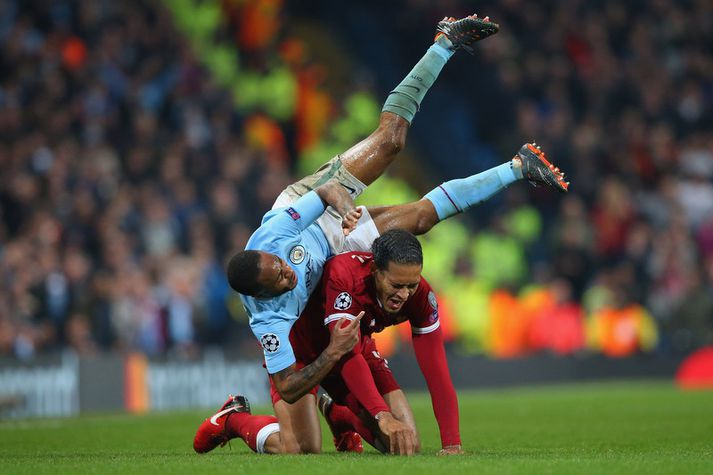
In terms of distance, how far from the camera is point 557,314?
699 inches

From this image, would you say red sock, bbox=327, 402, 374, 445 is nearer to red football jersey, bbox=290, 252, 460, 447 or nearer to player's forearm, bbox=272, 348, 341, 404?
red football jersey, bbox=290, 252, 460, 447

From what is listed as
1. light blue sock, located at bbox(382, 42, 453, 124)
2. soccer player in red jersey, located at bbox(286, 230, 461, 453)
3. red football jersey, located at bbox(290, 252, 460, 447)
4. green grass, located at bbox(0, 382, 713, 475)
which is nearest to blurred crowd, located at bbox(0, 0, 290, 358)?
green grass, located at bbox(0, 382, 713, 475)

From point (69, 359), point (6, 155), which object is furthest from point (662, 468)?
point (6, 155)

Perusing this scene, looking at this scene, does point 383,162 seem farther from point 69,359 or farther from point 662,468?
point 69,359

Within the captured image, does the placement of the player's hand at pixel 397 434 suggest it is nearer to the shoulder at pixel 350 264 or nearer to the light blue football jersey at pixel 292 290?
Answer: the light blue football jersey at pixel 292 290

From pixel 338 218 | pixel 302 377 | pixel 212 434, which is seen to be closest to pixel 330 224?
pixel 338 218

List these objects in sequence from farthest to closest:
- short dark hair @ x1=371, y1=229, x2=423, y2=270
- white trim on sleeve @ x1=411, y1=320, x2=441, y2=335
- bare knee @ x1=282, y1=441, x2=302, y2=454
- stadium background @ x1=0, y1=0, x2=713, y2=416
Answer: stadium background @ x1=0, y1=0, x2=713, y2=416 → bare knee @ x1=282, y1=441, x2=302, y2=454 → white trim on sleeve @ x1=411, y1=320, x2=441, y2=335 → short dark hair @ x1=371, y1=229, x2=423, y2=270

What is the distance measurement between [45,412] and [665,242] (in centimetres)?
937

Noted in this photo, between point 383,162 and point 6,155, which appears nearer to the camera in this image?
point 383,162

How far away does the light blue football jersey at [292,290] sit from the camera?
23.8 feet

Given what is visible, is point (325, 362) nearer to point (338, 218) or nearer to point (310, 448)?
point (310, 448)

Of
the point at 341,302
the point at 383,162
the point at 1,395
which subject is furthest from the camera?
the point at 1,395

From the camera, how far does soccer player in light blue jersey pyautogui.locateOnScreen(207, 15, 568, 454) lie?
711 cm

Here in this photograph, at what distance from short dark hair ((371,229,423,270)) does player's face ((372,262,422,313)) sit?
3 cm
